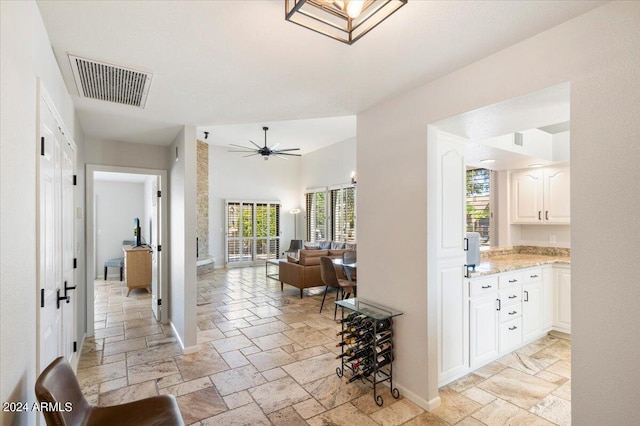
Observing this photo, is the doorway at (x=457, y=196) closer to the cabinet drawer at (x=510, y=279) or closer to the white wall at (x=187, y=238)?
the cabinet drawer at (x=510, y=279)

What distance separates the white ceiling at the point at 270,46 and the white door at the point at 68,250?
1.96ft

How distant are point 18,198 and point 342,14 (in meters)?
1.70

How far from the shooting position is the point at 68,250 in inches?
107

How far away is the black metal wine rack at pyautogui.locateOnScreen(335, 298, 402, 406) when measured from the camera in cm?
260

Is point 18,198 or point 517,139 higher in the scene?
point 517,139

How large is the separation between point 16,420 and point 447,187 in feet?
9.63

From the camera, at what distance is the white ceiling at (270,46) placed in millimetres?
1571

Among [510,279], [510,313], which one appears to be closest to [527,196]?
[510,279]

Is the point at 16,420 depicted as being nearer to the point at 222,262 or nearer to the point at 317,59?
the point at 317,59

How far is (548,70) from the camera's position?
5.74ft

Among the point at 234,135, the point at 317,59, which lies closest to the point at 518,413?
the point at 317,59

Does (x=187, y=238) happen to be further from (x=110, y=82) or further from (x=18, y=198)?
(x=18, y=198)

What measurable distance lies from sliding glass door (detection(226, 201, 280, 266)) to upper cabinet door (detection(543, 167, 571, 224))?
7758 millimetres

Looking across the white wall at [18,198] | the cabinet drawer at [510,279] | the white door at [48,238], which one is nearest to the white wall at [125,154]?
the white door at [48,238]
